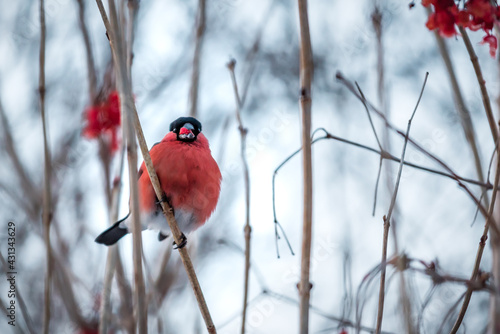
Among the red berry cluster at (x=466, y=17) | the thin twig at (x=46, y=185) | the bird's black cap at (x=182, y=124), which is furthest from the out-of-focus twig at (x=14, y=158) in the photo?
the red berry cluster at (x=466, y=17)

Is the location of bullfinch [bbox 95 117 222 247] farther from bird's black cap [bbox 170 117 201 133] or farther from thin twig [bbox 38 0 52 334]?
thin twig [bbox 38 0 52 334]

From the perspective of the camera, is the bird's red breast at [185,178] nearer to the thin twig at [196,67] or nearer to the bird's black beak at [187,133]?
the bird's black beak at [187,133]

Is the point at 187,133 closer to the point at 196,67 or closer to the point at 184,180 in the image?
the point at 184,180

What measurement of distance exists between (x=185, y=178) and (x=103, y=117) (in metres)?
0.55

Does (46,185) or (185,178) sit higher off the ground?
(185,178)

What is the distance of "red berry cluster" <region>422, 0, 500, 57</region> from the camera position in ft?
5.57

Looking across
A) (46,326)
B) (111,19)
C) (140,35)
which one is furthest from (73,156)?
(111,19)

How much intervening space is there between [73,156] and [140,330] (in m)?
2.80

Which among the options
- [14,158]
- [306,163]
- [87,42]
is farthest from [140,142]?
[14,158]

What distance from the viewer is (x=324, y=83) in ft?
15.9

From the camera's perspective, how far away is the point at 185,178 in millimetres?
2854

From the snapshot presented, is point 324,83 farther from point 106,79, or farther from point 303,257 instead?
point 303,257

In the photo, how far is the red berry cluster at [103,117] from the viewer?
273 cm

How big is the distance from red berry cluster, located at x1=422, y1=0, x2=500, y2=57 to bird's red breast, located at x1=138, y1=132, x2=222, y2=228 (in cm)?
153
